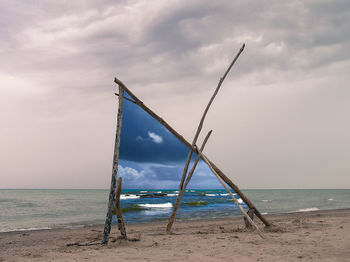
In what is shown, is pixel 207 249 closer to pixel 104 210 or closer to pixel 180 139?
pixel 180 139

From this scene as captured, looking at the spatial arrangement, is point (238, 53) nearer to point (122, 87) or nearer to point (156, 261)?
point (122, 87)

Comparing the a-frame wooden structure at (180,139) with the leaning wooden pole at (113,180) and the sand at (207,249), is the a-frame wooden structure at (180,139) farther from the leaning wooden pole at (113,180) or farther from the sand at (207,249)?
the sand at (207,249)

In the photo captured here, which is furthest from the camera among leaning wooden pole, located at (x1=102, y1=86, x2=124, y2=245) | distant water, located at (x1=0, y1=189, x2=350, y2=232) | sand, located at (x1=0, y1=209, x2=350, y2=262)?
distant water, located at (x1=0, y1=189, x2=350, y2=232)

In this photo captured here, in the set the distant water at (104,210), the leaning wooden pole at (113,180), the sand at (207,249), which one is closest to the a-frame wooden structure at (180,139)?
the leaning wooden pole at (113,180)

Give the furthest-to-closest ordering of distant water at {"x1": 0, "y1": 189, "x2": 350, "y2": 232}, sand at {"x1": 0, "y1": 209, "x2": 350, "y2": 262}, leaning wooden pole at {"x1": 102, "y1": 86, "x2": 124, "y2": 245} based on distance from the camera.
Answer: distant water at {"x1": 0, "y1": 189, "x2": 350, "y2": 232}
leaning wooden pole at {"x1": 102, "y1": 86, "x2": 124, "y2": 245}
sand at {"x1": 0, "y1": 209, "x2": 350, "y2": 262}

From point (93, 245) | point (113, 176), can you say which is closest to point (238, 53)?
point (113, 176)

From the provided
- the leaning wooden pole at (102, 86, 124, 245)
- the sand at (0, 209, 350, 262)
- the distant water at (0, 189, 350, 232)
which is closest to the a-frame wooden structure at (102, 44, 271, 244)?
the leaning wooden pole at (102, 86, 124, 245)

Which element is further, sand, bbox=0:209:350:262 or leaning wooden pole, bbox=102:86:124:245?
leaning wooden pole, bbox=102:86:124:245

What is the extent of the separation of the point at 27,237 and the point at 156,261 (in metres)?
7.51

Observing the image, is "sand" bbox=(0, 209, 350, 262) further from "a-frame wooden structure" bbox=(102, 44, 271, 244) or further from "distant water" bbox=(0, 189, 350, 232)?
"distant water" bbox=(0, 189, 350, 232)

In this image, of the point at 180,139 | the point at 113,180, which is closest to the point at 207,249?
the point at 113,180

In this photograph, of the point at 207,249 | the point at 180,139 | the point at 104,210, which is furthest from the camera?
the point at 104,210

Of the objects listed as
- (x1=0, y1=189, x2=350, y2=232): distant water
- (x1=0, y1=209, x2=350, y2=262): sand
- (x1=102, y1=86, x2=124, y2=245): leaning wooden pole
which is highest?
(x1=102, y1=86, x2=124, y2=245): leaning wooden pole

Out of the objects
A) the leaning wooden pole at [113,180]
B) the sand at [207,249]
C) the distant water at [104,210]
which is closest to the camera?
the sand at [207,249]
